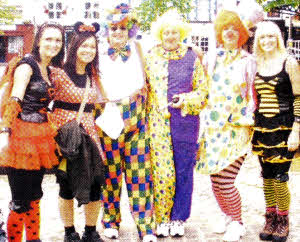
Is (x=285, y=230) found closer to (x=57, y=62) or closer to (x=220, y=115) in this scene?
(x=220, y=115)

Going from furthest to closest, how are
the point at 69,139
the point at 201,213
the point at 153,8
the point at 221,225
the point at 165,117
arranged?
the point at 153,8 < the point at 201,213 < the point at 221,225 < the point at 165,117 < the point at 69,139

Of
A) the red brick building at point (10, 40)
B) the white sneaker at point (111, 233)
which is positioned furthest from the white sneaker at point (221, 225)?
the red brick building at point (10, 40)

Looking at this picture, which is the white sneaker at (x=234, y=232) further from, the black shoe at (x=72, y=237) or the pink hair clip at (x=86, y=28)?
the pink hair clip at (x=86, y=28)

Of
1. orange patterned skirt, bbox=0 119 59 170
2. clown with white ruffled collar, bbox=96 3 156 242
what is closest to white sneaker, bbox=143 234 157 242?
clown with white ruffled collar, bbox=96 3 156 242

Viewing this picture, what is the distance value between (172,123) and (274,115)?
0.80m

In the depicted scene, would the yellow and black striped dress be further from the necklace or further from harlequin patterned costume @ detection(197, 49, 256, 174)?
the necklace

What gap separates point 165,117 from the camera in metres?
3.92

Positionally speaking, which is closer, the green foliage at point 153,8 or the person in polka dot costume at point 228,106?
the person in polka dot costume at point 228,106

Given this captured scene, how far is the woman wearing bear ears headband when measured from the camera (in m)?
3.48

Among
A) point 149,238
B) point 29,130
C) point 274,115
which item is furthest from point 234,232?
point 29,130

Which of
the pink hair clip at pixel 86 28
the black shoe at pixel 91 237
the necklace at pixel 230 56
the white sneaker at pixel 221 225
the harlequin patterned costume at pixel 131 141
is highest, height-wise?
the pink hair clip at pixel 86 28

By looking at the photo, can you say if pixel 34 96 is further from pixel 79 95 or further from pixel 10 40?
pixel 10 40

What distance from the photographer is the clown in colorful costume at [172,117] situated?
3.90 metres

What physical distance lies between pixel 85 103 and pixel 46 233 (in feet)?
4.43
